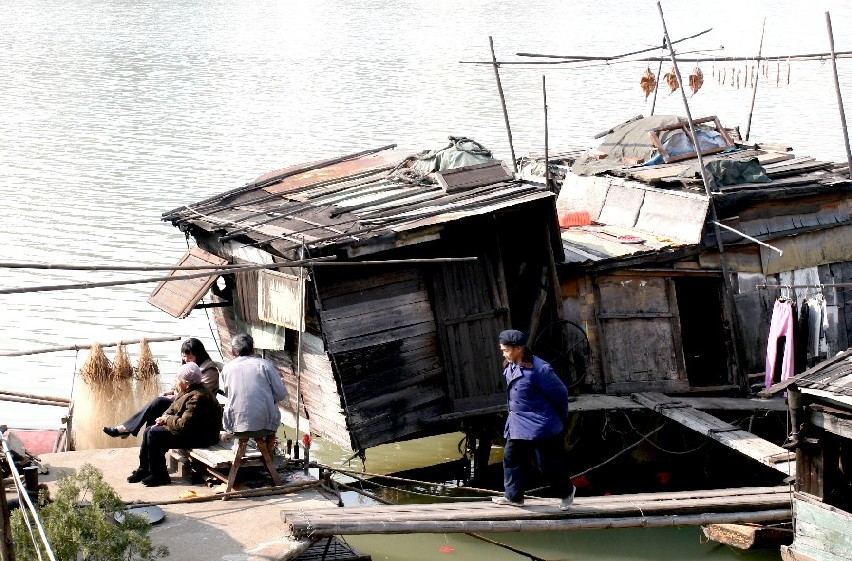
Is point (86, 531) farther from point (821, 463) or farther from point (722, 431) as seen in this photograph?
point (722, 431)

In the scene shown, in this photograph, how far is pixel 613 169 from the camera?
1680 centimetres

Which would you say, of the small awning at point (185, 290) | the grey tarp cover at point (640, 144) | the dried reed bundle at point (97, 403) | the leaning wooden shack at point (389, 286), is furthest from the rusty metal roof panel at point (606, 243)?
the dried reed bundle at point (97, 403)

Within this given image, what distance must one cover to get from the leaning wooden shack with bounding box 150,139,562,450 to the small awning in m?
0.03

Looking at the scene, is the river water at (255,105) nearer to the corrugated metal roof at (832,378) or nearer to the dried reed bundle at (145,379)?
the dried reed bundle at (145,379)

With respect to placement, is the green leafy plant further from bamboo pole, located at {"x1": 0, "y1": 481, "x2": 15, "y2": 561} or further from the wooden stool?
the wooden stool

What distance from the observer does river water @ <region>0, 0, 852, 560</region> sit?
824 inches

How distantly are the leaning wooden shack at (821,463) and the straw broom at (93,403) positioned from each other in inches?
286

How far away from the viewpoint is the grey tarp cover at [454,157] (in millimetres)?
14820

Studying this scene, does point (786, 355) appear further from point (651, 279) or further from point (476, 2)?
point (476, 2)

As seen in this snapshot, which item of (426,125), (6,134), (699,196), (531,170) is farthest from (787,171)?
(6,134)

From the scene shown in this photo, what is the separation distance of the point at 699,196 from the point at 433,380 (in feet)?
13.9

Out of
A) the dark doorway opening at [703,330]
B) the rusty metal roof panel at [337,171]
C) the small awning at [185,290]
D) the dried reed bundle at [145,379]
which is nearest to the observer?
the dried reed bundle at [145,379]

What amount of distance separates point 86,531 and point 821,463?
6.53 meters

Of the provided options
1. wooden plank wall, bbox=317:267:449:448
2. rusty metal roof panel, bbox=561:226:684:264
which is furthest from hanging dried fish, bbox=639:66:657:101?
wooden plank wall, bbox=317:267:449:448
